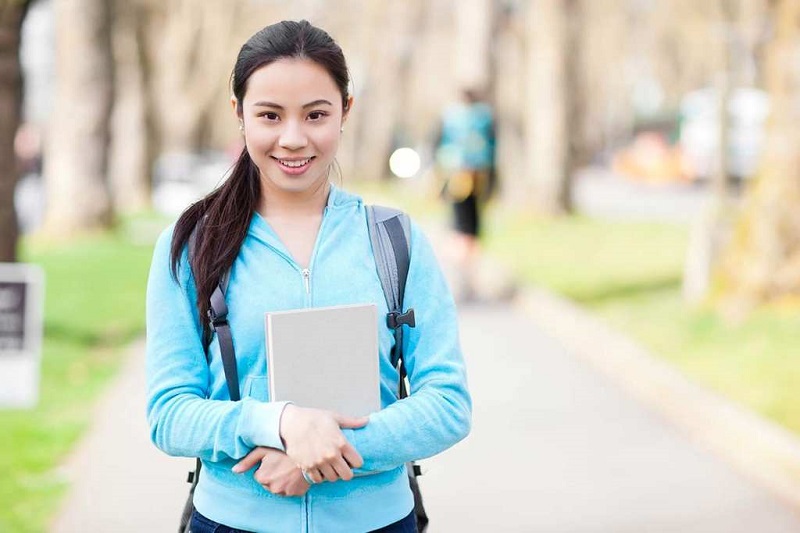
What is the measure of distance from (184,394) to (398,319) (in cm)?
42

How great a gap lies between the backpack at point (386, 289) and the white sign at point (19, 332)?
14.8 feet

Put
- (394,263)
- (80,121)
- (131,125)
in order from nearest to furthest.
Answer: (394,263)
(80,121)
(131,125)

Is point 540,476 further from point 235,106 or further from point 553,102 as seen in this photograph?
point 553,102

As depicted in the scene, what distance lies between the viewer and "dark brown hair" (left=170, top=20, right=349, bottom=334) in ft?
8.06

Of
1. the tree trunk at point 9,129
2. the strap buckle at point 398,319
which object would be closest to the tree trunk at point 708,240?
the tree trunk at point 9,129

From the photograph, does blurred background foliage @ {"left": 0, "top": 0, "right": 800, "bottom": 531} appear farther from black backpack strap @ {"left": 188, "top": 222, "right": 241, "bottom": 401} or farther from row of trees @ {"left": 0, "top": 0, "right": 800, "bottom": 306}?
black backpack strap @ {"left": 188, "top": 222, "right": 241, "bottom": 401}

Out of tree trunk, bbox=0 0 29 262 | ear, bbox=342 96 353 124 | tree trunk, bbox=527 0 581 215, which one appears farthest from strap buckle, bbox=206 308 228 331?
tree trunk, bbox=527 0 581 215

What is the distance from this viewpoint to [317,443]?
2.29 m

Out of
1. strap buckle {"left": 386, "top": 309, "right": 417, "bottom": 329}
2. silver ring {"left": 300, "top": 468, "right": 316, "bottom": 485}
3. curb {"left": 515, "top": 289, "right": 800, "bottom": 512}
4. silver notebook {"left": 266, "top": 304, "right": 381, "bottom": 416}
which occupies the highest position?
strap buckle {"left": 386, "top": 309, "right": 417, "bottom": 329}

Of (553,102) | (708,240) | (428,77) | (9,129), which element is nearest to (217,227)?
(9,129)

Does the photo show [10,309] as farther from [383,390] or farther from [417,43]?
[417,43]

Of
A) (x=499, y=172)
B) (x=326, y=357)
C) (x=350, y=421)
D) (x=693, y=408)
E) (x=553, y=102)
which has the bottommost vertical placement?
(x=693, y=408)

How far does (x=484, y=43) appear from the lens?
2341 cm

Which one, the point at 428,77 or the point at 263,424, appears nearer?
the point at 263,424
